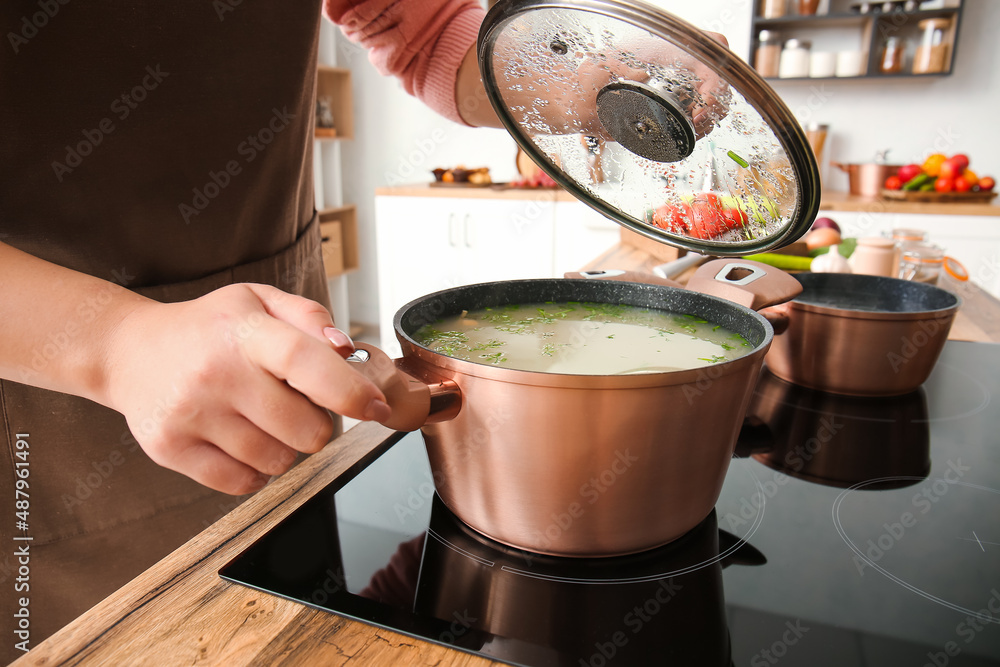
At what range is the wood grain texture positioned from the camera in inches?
15.4

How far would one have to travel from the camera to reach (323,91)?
12.4 ft

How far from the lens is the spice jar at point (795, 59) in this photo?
3080 millimetres

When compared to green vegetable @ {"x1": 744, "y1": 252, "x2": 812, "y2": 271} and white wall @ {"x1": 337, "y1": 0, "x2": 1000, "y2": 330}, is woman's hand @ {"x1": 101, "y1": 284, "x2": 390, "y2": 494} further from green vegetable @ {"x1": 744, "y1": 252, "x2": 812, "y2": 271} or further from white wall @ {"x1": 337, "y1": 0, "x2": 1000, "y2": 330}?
white wall @ {"x1": 337, "y1": 0, "x2": 1000, "y2": 330}

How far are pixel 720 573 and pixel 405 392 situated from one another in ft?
0.92

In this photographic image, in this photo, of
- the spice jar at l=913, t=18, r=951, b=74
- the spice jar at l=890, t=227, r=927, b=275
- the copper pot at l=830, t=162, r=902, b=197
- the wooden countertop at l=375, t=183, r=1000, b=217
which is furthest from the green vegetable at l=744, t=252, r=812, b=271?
the spice jar at l=913, t=18, r=951, b=74

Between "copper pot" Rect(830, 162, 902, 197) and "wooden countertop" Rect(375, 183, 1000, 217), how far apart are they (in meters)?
0.05

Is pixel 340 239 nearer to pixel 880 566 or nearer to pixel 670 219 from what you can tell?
pixel 670 219

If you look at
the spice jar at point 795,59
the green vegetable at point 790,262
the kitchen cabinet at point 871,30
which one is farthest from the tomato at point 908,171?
the green vegetable at point 790,262

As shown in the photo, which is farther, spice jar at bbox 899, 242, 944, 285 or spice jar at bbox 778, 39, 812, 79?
spice jar at bbox 778, 39, 812, 79

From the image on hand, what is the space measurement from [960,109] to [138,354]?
12.5ft

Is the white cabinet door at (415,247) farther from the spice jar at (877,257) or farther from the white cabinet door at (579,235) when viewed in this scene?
the spice jar at (877,257)

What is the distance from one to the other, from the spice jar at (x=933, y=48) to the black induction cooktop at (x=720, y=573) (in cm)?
295

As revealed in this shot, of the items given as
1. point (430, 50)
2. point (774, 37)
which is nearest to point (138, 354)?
point (430, 50)

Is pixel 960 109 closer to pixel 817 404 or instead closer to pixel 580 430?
pixel 817 404
